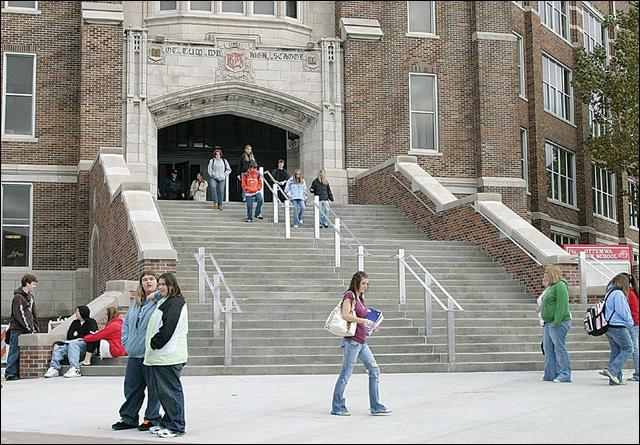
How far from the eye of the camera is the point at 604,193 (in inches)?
1586

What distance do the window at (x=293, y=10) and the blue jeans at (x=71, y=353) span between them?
17.4 metres

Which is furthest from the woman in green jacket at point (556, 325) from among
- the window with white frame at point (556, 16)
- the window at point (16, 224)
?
the window with white frame at point (556, 16)

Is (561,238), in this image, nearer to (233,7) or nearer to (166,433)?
(233,7)

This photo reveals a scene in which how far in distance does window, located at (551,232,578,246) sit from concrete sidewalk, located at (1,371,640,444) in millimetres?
21420

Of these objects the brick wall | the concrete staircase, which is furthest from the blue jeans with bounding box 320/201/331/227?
the brick wall

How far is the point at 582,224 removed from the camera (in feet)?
124

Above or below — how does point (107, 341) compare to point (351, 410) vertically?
above

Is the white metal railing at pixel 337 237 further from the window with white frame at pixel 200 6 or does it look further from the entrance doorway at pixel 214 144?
the window with white frame at pixel 200 6

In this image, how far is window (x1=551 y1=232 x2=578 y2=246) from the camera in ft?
117

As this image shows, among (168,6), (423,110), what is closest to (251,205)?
(168,6)

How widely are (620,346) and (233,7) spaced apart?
19041 millimetres

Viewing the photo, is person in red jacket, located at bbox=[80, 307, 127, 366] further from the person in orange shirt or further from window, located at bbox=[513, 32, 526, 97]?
window, located at bbox=[513, 32, 526, 97]

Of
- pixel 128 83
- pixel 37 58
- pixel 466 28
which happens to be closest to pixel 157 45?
pixel 128 83

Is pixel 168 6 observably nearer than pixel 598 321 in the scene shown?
No
